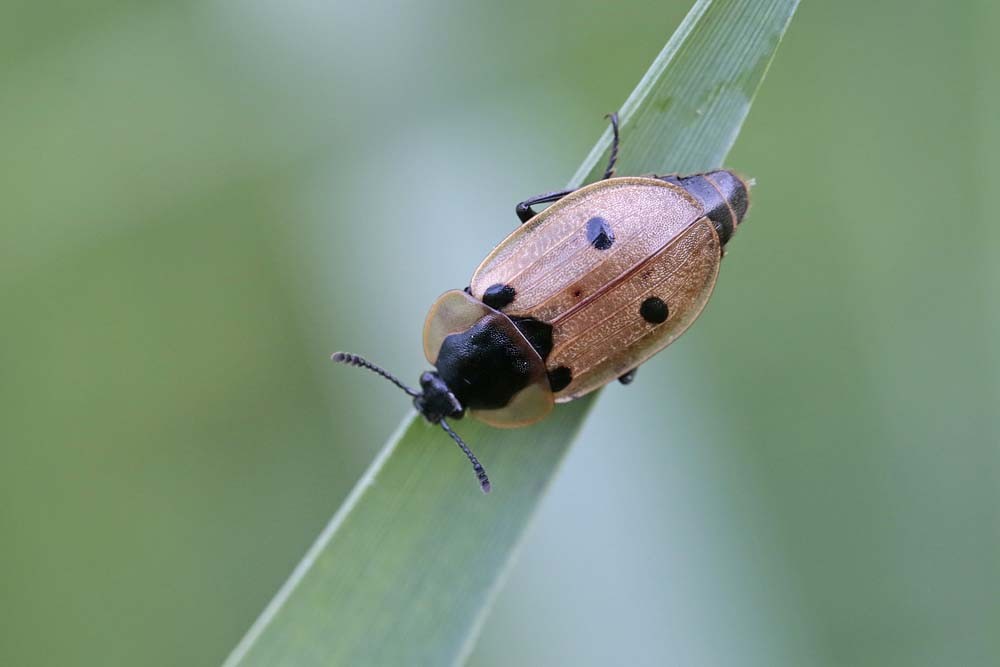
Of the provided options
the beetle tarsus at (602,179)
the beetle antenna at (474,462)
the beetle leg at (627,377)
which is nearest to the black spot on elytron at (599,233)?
the beetle tarsus at (602,179)

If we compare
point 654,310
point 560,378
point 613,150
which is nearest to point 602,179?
point 613,150

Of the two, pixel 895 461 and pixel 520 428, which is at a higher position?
pixel 520 428

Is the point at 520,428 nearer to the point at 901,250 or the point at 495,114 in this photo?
the point at 495,114

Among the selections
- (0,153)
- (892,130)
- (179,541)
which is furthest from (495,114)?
(179,541)

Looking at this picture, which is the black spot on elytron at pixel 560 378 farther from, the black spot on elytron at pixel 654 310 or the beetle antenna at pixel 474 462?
the beetle antenna at pixel 474 462

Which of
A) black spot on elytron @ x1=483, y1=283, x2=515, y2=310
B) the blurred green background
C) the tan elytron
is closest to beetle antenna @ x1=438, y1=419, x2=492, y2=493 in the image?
the tan elytron

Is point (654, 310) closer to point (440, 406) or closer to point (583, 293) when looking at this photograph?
point (583, 293)
